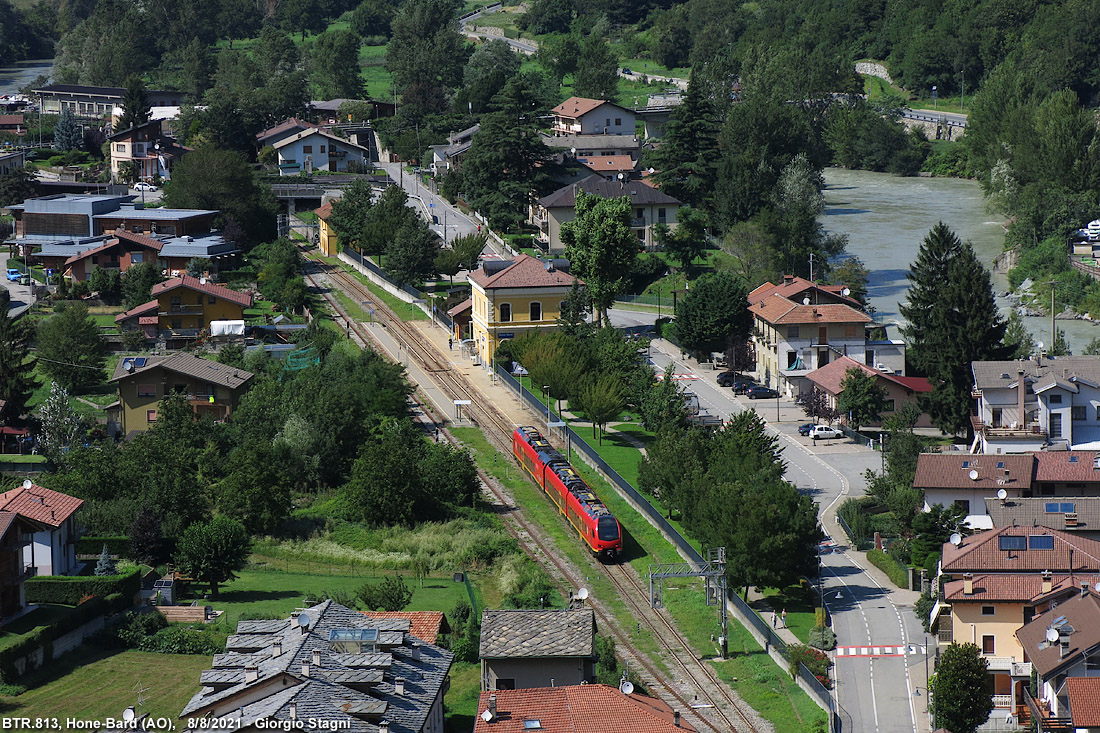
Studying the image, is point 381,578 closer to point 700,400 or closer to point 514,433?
point 514,433

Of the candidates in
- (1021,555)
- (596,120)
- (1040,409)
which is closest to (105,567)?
(1021,555)

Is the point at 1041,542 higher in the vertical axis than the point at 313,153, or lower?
lower

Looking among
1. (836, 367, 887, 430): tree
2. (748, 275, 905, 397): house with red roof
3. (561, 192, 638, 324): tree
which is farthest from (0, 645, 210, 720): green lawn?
(561, 192, 638, 324): tree

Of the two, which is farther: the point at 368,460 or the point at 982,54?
the point at 982,54

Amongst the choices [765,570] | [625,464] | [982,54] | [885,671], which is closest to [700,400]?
[625,464]

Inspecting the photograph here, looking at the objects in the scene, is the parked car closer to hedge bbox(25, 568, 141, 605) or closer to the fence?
the fence

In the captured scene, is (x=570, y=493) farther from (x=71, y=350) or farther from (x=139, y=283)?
(x=139, y=283)
